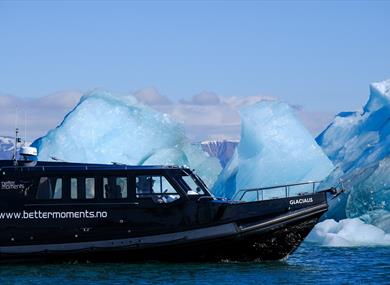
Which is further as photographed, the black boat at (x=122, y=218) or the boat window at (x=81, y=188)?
the boat window at (x=81, y=188)

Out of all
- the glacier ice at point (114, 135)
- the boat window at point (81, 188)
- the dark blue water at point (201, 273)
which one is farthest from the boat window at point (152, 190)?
the glacier ice at point (114, 135)

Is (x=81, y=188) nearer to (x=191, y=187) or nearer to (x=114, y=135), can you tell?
(x=191, y=187)

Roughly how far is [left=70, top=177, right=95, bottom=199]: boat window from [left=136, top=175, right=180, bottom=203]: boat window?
3.29ft

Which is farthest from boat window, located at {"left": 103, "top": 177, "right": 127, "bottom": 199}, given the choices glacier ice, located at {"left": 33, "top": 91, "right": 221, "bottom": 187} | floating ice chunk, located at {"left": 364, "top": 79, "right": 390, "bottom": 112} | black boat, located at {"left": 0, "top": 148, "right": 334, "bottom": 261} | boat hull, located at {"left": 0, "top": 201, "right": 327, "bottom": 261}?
floating ice chunk, located at {"left": 364, "top": 79, "right": 390, "bottom": 112}

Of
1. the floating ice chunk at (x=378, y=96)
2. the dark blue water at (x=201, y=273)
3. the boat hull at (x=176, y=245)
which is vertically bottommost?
the dark blue water at (x=201, y=273)

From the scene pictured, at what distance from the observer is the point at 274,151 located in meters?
35.9

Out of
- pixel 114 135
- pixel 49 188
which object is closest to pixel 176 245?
pixel 49 188

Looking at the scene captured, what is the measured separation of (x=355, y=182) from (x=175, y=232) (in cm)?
1212

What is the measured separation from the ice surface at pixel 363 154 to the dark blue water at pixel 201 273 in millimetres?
7224

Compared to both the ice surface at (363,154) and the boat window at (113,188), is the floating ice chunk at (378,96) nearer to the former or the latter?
the ice surface at (363,154)

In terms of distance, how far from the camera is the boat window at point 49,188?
21703 millimetres

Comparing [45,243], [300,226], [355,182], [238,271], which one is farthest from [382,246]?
[45,243]

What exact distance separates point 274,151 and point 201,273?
1596cm

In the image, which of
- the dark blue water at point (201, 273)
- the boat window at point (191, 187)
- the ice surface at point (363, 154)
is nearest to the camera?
the dark blue water at point (201, 273)
